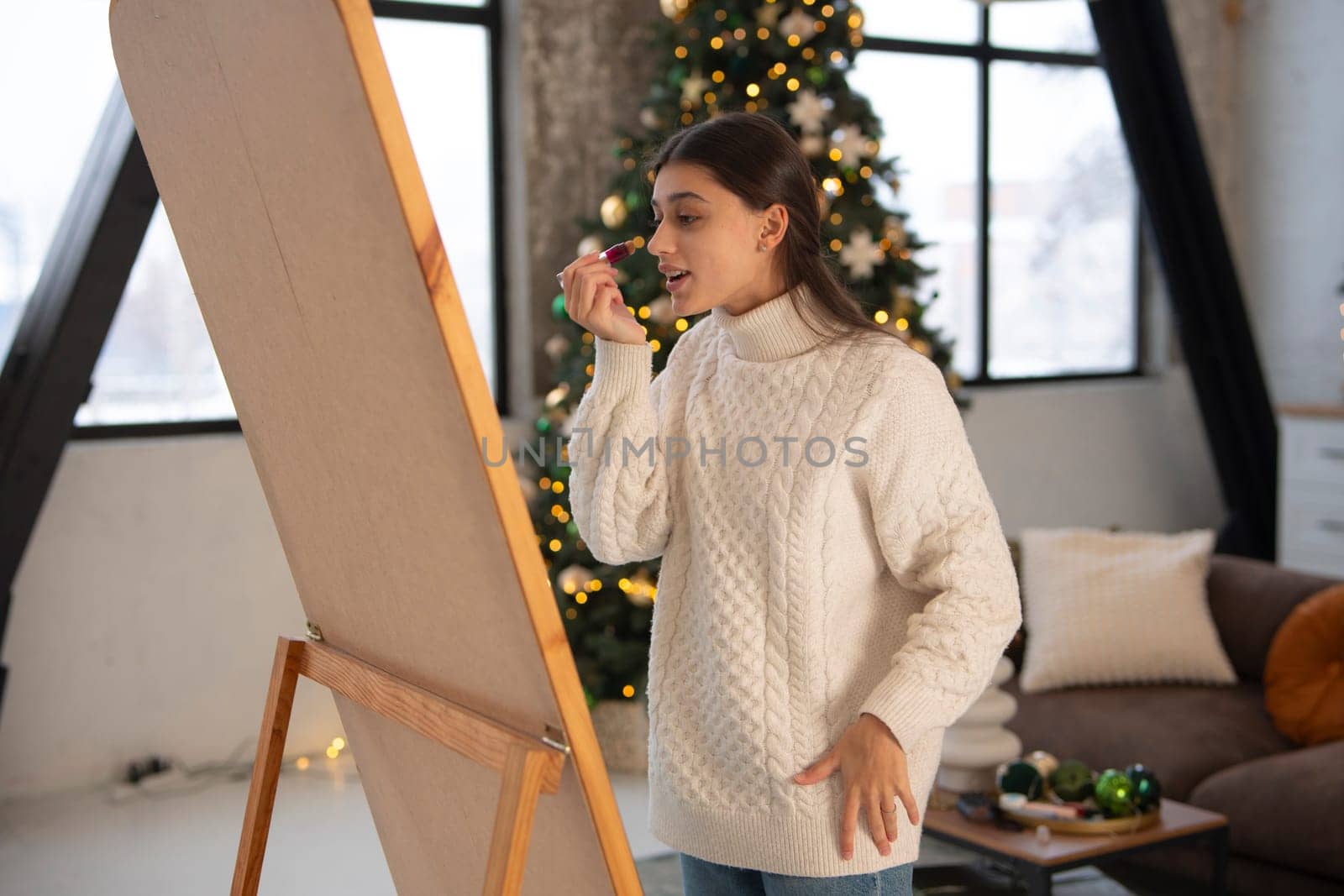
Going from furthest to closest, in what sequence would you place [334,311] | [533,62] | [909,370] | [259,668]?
[533,62]
[259,668]
[909,370]
[334,311]

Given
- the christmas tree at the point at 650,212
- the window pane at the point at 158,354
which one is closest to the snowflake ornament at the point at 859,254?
the christmas tree at the point at 650,212

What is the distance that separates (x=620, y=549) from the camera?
4.77 ft

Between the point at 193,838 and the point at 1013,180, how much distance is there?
4.11 metres

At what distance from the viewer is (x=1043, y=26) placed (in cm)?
595

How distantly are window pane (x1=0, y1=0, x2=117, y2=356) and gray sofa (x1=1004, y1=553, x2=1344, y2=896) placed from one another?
2716 mm

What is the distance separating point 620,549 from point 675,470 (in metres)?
0.10

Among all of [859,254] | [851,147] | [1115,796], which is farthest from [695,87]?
[1115,796]

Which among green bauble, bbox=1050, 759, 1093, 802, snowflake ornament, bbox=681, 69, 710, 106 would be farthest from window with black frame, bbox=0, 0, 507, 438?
green bauble, bbox=1050, 759, 1093, 802

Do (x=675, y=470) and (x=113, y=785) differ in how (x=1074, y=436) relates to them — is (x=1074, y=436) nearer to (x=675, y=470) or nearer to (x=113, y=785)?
(x=113, y=785)

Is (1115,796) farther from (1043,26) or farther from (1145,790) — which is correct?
(1043,26)

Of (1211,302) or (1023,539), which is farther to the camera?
(1211,302)

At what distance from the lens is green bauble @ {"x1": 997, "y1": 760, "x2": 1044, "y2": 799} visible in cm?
266

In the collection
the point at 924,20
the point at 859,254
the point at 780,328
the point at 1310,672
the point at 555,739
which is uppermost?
the point at 924,20

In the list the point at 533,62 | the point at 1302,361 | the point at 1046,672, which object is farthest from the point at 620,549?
the point at 1302,361
